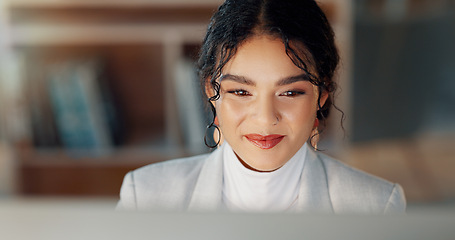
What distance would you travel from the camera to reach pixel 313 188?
0.45 meters

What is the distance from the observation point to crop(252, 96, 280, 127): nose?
416 millimetres

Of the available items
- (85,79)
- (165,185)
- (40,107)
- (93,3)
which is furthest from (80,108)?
(165,185)

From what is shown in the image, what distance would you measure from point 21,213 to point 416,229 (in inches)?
7.8

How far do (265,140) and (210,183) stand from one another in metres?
0.07

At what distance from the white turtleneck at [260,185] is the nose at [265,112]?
5 centimetres

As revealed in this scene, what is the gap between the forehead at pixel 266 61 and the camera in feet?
1.37

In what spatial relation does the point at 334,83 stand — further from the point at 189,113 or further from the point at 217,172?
the point at 189,113

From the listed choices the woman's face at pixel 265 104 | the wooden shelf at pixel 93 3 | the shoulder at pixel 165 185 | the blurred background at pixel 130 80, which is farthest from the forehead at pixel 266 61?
the wooden shelf at pixel 93 3

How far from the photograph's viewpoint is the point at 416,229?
9.8 inches

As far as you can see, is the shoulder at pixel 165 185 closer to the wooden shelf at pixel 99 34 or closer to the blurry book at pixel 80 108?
the blurry book at pixel 80 108

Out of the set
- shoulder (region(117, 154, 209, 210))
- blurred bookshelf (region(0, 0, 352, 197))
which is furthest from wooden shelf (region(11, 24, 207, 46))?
shoulder (region(117, 154, 209, 210))

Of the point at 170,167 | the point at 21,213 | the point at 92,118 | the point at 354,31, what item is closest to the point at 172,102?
the point at 92,118

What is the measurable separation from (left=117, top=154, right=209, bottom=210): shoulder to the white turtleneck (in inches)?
1.3

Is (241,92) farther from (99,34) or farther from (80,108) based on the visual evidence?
(99,34)
